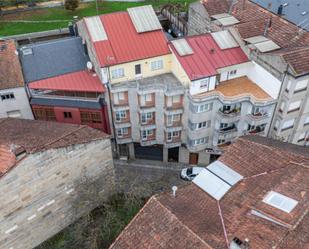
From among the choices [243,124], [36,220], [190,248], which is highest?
[190,248]

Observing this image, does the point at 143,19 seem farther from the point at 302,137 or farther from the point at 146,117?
the point at 302,137

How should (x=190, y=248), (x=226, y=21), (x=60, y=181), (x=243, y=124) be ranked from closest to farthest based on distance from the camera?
1. (x=190, y=248)
2. (x=60, y=181)
3. (x=243, y=124)
4. (x=226, y=21)

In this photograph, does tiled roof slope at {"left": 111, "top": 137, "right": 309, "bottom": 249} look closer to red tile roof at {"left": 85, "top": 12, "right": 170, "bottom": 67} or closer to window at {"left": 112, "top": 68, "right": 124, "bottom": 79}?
window at {"left": 112, "top": 68, "right": 124, "bottom": 79}

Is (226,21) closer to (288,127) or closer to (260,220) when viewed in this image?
(288,127)

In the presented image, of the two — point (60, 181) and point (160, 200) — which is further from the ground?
point (160, 200)

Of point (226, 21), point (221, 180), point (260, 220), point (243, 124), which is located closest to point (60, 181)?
point (221, 180)

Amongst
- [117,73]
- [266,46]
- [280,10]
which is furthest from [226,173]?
[280,10]

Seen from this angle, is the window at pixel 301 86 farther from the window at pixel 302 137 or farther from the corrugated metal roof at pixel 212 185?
the corrugated metal roof at pixel 212 185
